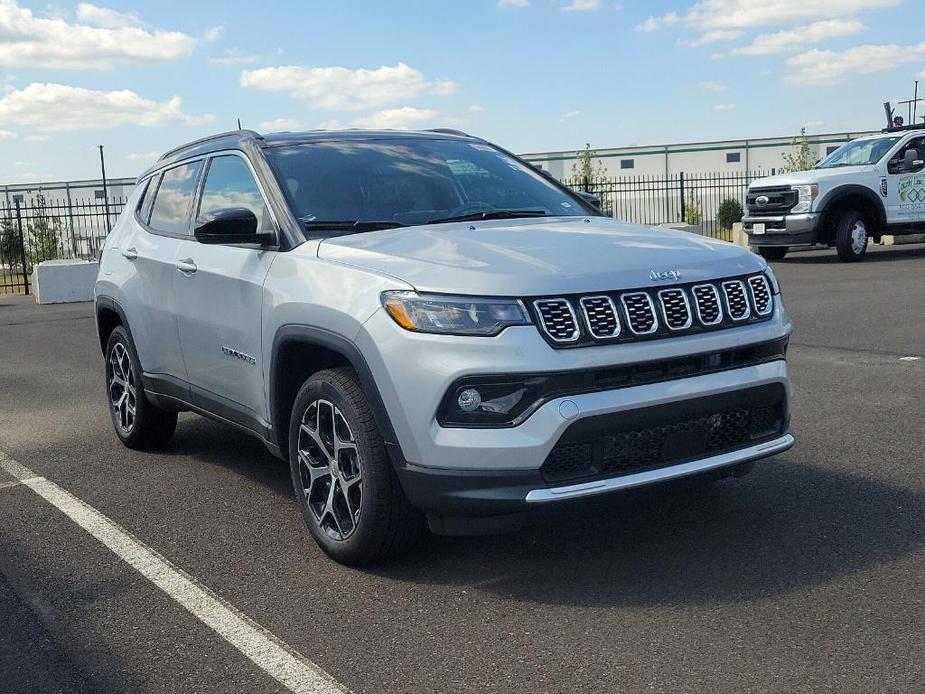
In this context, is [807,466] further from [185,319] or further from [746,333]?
[185,319]

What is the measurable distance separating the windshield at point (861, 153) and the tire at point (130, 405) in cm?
1464

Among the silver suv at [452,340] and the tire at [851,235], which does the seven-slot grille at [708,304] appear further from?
the tire at [851,235]

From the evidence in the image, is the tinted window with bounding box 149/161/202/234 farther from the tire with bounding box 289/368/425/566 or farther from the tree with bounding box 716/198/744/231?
the tree with bounding box 716/198/744/231

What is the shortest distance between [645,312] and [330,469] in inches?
54.3

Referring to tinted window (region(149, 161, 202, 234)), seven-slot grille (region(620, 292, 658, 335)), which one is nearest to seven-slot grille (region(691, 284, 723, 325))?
seven-slot grille (region(620, 292, 658, 335))

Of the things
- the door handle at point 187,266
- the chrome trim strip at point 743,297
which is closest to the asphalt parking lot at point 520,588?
the chrome trim strip at point 743,297

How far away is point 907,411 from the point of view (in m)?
6.50

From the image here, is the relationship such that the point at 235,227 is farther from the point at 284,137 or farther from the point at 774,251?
the point at 774,251

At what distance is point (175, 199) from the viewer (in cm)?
585

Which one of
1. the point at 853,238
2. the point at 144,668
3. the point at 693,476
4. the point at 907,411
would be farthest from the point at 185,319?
the point at 853,238

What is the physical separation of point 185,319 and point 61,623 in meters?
1.89

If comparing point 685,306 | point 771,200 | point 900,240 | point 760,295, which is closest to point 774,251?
point 771,200

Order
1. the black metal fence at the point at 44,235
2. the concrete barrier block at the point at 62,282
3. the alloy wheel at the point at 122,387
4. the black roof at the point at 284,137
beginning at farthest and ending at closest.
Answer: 1. the black metal fence at the point at 44,235
2. the concrete barrier block at the point at 62,282
3. the alloy wheel at the point at 122,387
4. the black roof at the point at 284,137

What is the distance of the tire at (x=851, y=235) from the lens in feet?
58.3
